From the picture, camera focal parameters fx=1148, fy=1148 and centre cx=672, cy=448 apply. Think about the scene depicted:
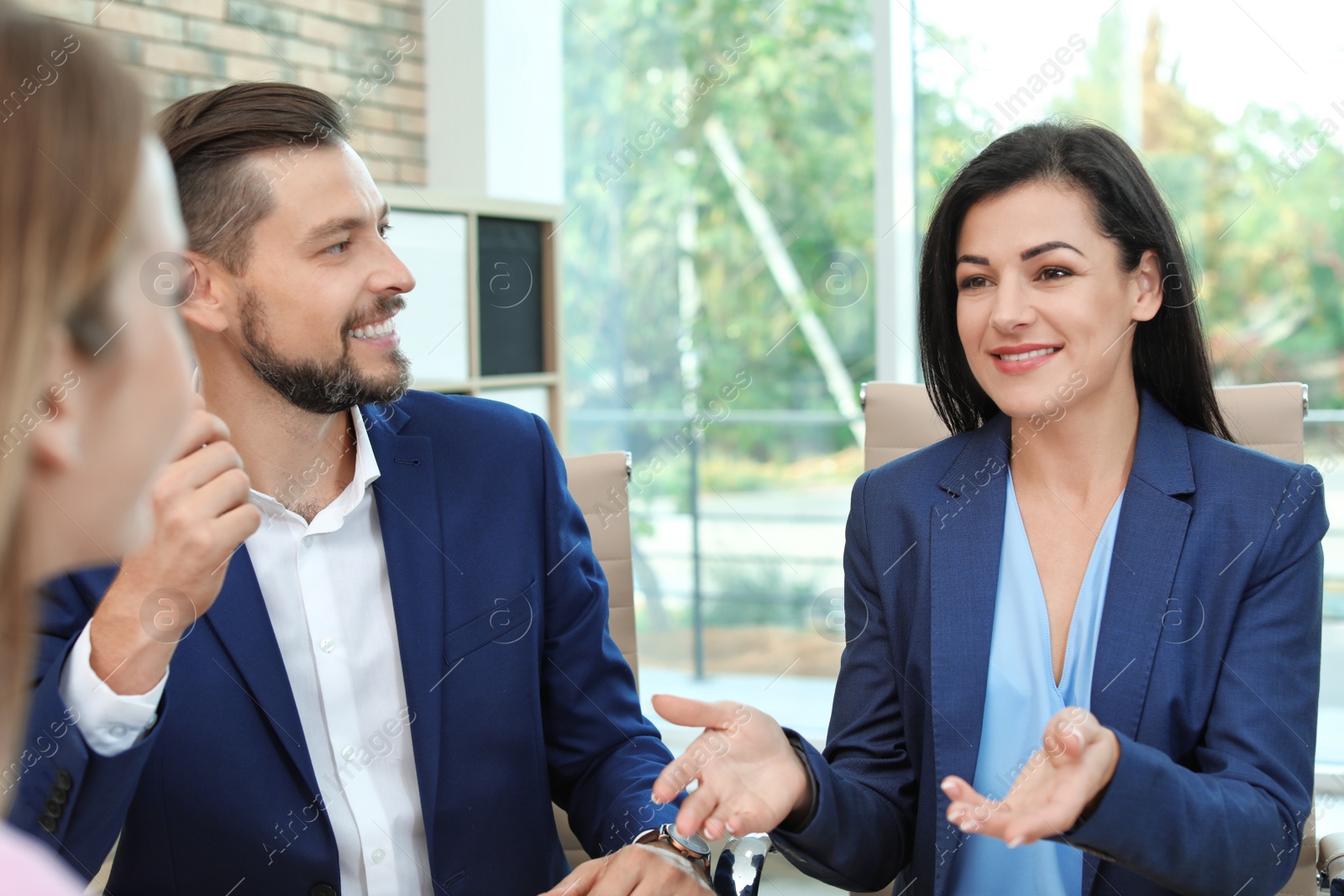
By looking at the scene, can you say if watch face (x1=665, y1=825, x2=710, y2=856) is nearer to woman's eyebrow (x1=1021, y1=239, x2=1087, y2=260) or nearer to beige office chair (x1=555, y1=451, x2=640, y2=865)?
beige office chair (x1=555, y1=451, x2=640, y2=865)

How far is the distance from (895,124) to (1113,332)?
2.65m

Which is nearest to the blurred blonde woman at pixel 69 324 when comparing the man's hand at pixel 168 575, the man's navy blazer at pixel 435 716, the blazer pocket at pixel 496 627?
the man's hand at pixel 168 575

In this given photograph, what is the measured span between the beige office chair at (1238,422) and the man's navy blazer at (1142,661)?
328 mm

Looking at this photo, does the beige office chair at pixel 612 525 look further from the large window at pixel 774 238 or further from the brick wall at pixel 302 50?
the large window at pixel 774 238

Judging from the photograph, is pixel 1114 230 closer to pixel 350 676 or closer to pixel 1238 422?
pixel 1238 422

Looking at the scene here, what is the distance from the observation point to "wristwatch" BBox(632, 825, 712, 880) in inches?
52.3

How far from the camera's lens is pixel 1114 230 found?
1480mm

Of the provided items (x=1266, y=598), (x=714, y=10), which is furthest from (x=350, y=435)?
(x=714, y=10)

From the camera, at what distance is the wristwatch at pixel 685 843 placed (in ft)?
4.36

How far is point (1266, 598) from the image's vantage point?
1367 mm

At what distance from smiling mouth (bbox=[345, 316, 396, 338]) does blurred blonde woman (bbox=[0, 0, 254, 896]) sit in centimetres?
93

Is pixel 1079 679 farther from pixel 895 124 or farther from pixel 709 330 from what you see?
pixel 709 330

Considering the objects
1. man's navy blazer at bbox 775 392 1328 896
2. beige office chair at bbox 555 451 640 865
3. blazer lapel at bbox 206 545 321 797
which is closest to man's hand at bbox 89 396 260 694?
blazer lapel at bbox 206 545 321 797

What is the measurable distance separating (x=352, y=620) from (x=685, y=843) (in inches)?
20.4
